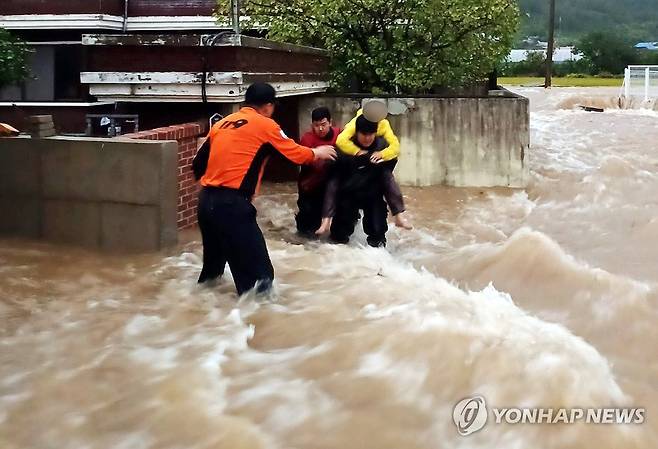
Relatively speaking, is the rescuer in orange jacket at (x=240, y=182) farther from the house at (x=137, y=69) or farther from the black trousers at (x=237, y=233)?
the house at (x=137, y=69)

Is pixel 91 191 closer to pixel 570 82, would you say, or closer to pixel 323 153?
pixel 323 153

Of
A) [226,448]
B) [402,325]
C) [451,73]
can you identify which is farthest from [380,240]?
[451,73]

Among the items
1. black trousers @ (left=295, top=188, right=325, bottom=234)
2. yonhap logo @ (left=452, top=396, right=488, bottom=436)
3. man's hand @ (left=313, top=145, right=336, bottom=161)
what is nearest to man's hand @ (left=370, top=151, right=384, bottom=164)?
black trousers @ (left=295, top=188, right=325, bottom=234)

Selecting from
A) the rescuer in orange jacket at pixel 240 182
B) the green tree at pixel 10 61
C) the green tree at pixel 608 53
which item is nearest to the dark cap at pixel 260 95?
the rescuer in orange jacket at pixel 240 182

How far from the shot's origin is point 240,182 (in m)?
6.04

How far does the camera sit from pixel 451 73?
13.9 metres

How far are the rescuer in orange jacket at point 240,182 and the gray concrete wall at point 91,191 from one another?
1667 millimetres

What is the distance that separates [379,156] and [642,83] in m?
29.8

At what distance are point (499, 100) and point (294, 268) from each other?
6169 millimetres

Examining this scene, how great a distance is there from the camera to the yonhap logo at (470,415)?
4.24 meters

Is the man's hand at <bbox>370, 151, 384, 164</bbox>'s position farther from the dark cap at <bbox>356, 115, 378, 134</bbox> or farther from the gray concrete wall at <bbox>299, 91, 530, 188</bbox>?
the gray concrete wall at <bbox>299, 91, 530, 188</bbox>

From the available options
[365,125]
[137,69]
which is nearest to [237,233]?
[365,125]

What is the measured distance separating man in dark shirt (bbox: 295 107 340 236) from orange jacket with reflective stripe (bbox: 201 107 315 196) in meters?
1.77

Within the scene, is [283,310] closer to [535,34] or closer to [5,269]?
[5,269]
